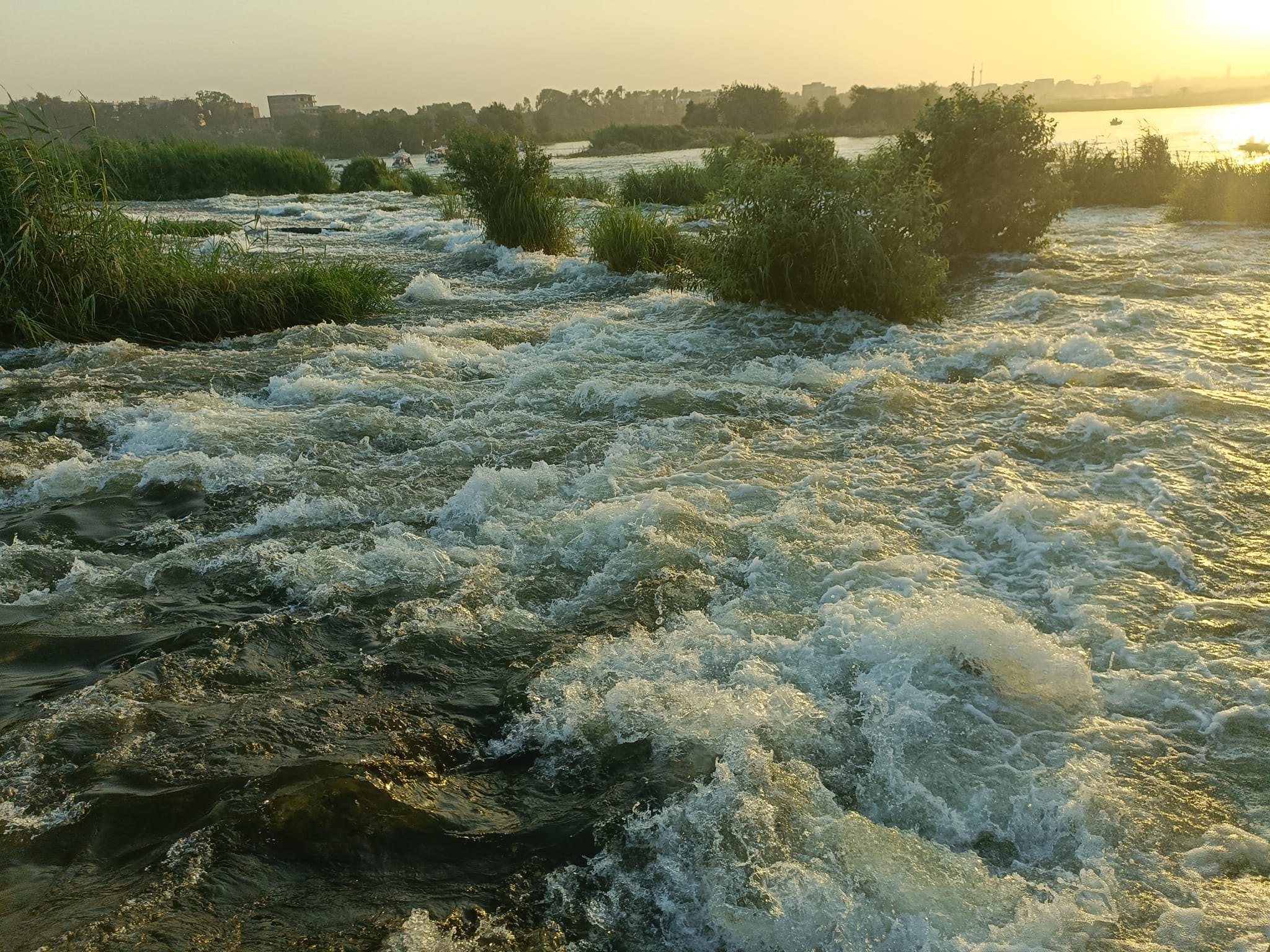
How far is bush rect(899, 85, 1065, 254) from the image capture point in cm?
1224

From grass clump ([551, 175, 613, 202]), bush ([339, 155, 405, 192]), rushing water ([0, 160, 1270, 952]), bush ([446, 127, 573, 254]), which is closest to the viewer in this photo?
rushing water ([0, 160, 1270, 952])

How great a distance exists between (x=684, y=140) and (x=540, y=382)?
204 feet

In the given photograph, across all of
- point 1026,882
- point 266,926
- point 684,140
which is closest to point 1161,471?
point 1026,882

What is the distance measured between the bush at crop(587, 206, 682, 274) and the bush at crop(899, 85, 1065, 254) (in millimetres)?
3863

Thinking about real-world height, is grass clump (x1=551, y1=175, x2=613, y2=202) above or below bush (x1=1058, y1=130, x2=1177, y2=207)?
above

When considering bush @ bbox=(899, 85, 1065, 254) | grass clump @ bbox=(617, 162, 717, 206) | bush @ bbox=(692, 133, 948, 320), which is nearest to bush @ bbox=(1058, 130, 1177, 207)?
bush @ bbox=(899, 85, 1065, 254)

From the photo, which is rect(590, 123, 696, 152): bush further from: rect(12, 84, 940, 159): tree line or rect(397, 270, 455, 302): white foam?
rect(397, 270, 455, 302): white foam

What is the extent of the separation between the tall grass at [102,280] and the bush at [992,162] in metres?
8.90

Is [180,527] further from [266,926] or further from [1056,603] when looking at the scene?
[1056,603]

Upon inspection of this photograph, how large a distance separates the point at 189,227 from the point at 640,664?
1422cm

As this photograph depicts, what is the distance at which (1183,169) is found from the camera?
55.7ft

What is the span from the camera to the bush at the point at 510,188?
45.3 feet

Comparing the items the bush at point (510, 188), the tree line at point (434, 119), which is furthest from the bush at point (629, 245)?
the tree line at point (434, 119)

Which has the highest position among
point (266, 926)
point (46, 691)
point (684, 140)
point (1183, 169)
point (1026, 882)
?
point (684, 140)
